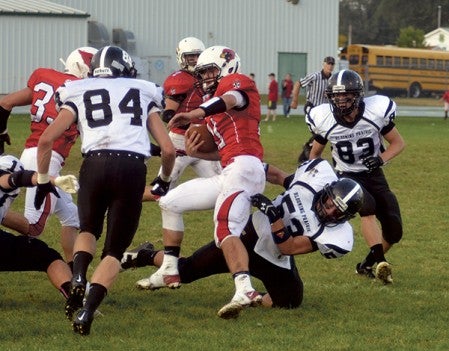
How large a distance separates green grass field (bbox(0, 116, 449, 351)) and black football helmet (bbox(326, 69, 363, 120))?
1233 mm

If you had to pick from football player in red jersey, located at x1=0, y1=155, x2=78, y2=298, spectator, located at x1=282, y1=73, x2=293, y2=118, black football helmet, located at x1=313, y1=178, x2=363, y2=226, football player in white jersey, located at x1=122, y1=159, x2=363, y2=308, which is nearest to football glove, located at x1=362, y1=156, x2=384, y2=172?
football player in white jersey, located at x1=122, y1=159, x2=363, y2=308

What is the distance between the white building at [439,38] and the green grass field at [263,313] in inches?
2966

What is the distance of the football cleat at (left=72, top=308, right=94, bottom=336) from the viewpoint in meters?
5.59

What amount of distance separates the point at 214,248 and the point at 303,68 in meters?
37.3

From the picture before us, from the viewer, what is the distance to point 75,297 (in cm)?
568

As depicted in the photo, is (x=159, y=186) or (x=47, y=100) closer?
(x=159, y=186)

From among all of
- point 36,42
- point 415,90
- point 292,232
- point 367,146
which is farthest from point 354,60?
point 292,232

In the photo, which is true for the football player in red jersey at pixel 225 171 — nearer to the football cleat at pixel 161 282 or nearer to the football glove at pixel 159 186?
the football cleat at pixel 161 282

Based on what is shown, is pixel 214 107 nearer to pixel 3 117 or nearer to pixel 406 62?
pixel 3 117

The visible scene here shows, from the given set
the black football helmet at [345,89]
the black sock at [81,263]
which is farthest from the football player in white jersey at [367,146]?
the black sock at [81,263]

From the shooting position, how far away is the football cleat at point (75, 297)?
566cm

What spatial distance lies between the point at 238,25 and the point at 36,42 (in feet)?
38.9

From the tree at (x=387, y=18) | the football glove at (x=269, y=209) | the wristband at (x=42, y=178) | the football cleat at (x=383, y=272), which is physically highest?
the tree at (x=387, y=18)

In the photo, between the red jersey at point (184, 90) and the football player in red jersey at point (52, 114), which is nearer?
the football player in red jersey at point (52, 114)
